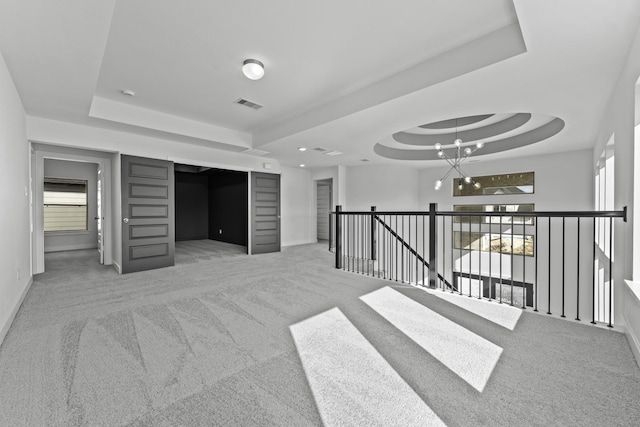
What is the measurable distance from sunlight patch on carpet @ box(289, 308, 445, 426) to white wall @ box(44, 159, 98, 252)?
796cm

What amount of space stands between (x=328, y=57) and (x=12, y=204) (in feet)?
11.9

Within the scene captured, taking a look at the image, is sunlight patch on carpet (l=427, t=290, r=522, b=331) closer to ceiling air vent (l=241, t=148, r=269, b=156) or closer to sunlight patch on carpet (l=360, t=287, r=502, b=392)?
sunlight patch on carpet (l=360, t=287, r=502, b=392)

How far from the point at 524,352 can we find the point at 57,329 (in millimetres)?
3859

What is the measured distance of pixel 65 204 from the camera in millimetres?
7199

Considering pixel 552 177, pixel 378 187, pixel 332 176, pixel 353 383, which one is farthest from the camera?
pixel 332 176

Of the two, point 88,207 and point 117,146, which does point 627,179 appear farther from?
point 88,207

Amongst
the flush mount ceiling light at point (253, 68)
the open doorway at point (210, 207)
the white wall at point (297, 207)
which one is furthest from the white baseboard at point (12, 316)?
the white wall at point (297, 207)

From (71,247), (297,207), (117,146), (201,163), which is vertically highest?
(117,146)

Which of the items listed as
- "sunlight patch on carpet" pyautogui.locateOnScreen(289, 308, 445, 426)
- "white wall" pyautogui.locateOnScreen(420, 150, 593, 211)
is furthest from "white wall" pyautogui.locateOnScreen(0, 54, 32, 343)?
"white wall" pyautogui.locateOnScreen(420, 150, 593, 211)

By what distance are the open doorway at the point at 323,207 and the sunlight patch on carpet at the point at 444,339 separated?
6.71 metres

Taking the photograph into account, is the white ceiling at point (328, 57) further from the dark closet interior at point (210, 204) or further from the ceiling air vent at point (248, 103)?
the dark closet interior at point (210, 204)

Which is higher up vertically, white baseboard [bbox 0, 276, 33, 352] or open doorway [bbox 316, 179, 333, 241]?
open doorway [bbox 316, 179, 333, 241]

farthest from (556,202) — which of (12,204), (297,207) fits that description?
(12,204)

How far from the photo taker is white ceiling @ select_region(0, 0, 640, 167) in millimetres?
2000
